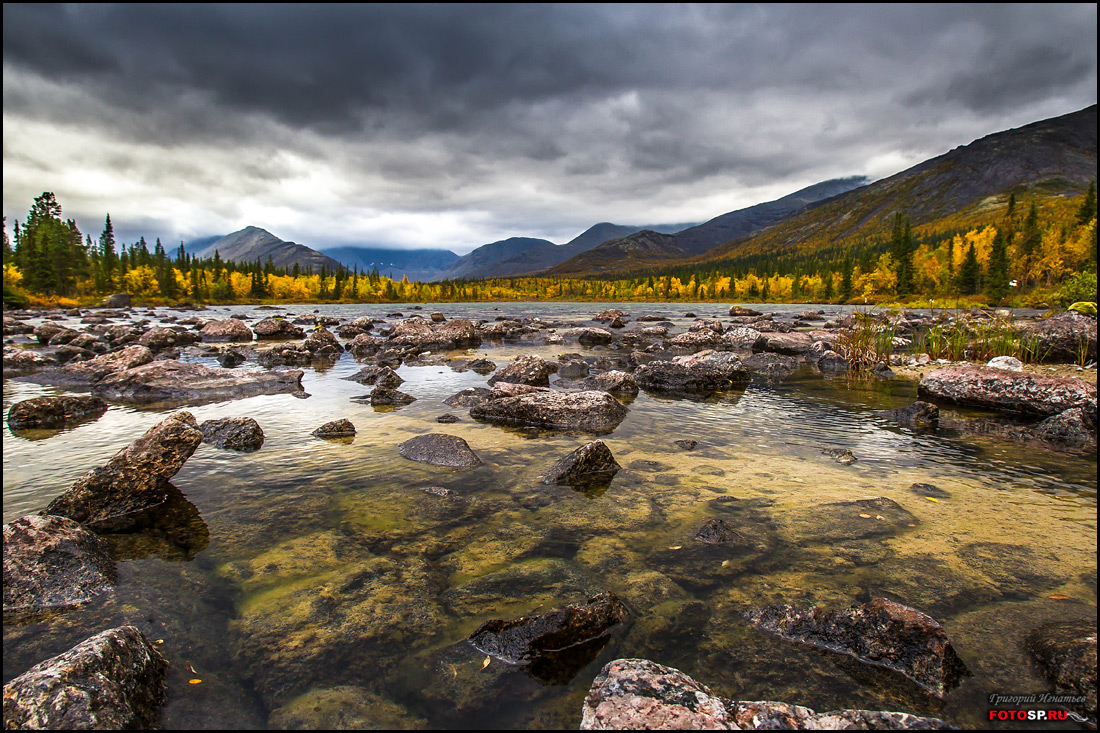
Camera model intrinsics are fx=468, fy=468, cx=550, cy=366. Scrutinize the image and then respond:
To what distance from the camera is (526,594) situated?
17.0 feet

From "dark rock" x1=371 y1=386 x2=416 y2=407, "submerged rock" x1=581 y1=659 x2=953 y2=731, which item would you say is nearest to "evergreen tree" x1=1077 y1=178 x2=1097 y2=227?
"dark rock" x1=371 y1=386 x2=416 y2=407

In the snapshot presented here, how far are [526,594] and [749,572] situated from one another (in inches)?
105

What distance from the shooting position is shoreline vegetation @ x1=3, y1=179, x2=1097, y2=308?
283 feet

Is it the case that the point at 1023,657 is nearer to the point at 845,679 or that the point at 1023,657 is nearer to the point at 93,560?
the point at 845,679

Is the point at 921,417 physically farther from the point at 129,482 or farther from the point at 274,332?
the point at 274,332

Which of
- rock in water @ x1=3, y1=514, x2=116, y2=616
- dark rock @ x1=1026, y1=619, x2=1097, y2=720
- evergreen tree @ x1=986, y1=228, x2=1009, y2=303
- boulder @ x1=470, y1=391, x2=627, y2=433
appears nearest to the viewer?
dark rock @ x1=1026, y1=619, x2=1097, y2=720

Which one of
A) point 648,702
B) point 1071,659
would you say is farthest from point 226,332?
point 1071,659

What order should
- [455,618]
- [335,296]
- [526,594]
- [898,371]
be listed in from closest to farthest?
[455,618] → [526,594] → [898,371] → [335,296]

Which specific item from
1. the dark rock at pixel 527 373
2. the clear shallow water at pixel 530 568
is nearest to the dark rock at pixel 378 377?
the dark rock at pixel 527 373

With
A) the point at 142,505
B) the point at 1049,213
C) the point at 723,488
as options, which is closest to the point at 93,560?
the point at 142,505

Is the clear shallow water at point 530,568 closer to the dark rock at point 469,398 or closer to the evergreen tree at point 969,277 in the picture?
the dark rock at point 469,398

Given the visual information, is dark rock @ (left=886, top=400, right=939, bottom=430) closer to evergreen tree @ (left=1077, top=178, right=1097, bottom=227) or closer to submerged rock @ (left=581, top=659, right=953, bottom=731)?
submerged rock @ (left=581, top=659, right=953, bottom=731)

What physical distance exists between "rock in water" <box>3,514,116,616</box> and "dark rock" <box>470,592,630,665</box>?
4.44 metres

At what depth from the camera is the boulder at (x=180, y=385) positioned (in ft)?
50.8
